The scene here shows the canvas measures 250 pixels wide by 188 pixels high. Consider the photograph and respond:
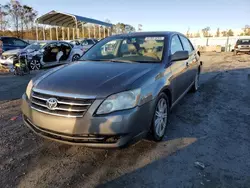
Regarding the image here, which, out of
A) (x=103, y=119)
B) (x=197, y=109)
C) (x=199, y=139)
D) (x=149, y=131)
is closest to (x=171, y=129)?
(x=199, y=139)

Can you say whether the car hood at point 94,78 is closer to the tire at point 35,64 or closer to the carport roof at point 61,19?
the tire at point 35,64

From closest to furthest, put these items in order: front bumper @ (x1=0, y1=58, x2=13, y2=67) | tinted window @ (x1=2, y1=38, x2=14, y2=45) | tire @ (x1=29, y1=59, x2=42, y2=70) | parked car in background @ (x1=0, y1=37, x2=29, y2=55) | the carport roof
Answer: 1. tire @ (x1=29, y1=59, x2=42, y2=70)
2. front bumper @ (x1=0, y1=58, x2=13, y2=67)
3. parked car in background @ (x1=0, y1=37, x2=29, y2=55)
4. tinted window @ (x1=2, y1=38, x2=14, y2=45)
5. the carport roof

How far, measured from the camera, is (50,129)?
8.05 feet

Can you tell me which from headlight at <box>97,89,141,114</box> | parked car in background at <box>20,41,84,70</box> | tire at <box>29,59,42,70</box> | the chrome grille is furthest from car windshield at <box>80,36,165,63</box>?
tire at <box>29,59,42,70</box>

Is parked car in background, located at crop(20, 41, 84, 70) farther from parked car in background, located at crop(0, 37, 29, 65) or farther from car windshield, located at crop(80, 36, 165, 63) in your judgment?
car windshield, located at crop(80, 36, 165, 63)

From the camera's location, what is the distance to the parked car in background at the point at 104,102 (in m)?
2.30

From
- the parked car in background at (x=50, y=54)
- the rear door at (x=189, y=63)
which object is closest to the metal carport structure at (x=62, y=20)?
the parked car in background at (x=50, y=54)

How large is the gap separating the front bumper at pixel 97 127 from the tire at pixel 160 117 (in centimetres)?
41

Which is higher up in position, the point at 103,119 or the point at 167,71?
the point at 167,71

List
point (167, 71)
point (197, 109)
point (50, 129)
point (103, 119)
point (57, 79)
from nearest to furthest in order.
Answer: point (103, 119) < point (50, 129) < point (57, 79) < point (167, 71) < point (197, 109)

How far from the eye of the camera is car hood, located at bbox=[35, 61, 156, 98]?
2.41 m


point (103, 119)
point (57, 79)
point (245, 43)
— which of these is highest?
point (245, 43)

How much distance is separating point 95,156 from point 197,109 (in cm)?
258

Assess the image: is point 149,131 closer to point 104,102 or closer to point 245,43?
point 104,102
